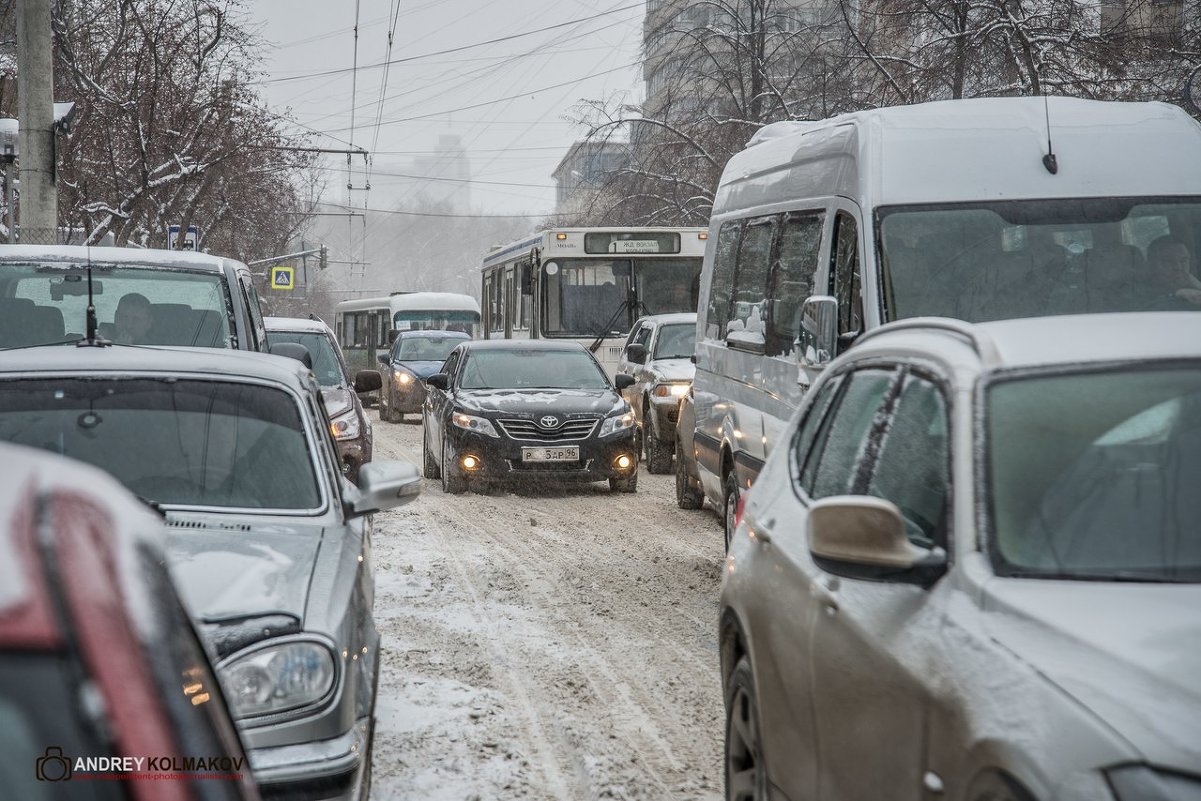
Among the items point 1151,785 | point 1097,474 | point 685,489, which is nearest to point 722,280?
point 685,489

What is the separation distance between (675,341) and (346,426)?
540 cm

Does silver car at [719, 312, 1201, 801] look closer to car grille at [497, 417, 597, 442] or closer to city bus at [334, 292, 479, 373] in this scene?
car grille at [497, 417, 597, 442]

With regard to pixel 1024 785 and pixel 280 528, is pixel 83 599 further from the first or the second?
pixel 280 528

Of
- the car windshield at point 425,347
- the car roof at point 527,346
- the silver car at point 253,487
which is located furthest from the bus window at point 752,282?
the car windshield at point 425,347

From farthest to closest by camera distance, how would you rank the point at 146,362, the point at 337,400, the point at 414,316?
1. the point at 414,316
2. the point at 337,400
3. the point at 146,362

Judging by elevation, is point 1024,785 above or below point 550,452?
above

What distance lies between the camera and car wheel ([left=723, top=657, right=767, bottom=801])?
3.98 metres

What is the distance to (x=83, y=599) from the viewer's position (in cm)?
108

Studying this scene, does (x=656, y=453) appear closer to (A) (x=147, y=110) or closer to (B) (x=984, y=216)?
(B) (x=984, y=216)

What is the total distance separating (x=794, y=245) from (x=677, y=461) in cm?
528

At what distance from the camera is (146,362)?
536 centimetres

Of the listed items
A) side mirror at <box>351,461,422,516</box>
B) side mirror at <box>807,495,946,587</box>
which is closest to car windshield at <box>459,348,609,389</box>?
side mirror at <box>351,461,422,516</box>

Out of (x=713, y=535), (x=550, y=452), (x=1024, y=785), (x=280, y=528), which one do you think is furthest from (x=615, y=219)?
(x=1024, y=785)

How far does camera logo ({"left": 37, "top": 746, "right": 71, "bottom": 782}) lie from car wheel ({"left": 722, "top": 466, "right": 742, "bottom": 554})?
8129 mm
